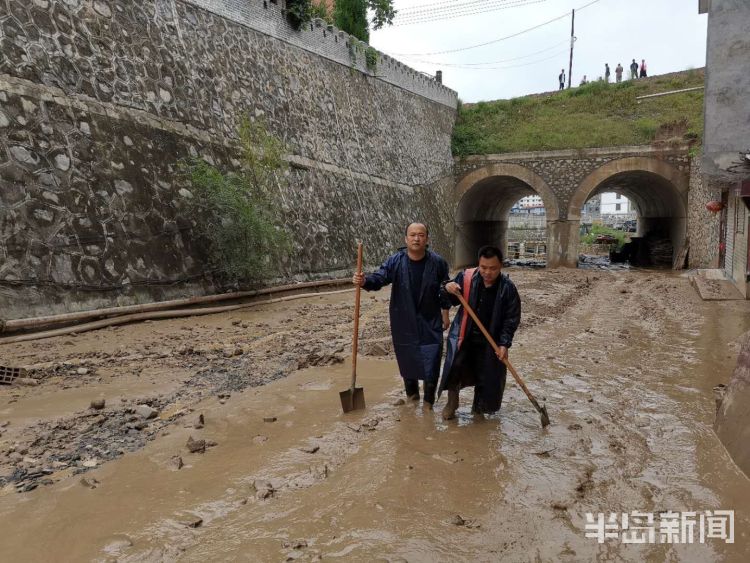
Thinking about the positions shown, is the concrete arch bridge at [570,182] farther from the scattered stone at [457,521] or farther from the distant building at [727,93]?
the scattered stone at [457,521]

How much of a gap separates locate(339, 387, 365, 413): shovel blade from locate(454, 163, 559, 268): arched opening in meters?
17.0

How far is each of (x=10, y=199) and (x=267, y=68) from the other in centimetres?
780

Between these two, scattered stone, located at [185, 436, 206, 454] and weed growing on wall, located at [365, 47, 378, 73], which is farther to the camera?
weed growing on wall, located at [365, 47, 378, 73]

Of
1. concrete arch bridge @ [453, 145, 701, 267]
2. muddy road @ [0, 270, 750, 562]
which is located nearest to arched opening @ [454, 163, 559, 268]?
concrete arch bridge @ [453, 145, 701, 267]

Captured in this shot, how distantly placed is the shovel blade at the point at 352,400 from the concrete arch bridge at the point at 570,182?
17125mm

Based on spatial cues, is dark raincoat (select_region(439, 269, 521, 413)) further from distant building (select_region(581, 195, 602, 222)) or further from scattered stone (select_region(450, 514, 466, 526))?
distant building (select_region(581, 195, 602, 222))

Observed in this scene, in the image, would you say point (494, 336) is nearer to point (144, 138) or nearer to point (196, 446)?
point (196, 446)

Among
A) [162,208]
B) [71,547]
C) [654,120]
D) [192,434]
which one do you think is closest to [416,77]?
[654,120]

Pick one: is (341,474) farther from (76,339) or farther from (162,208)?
(162,208)

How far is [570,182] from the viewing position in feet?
64.7

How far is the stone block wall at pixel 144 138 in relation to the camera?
23.8 ft

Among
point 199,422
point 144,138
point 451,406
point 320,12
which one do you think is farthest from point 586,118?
point 199,422

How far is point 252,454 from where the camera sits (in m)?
3.58

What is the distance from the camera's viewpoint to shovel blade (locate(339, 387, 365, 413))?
440 cm
